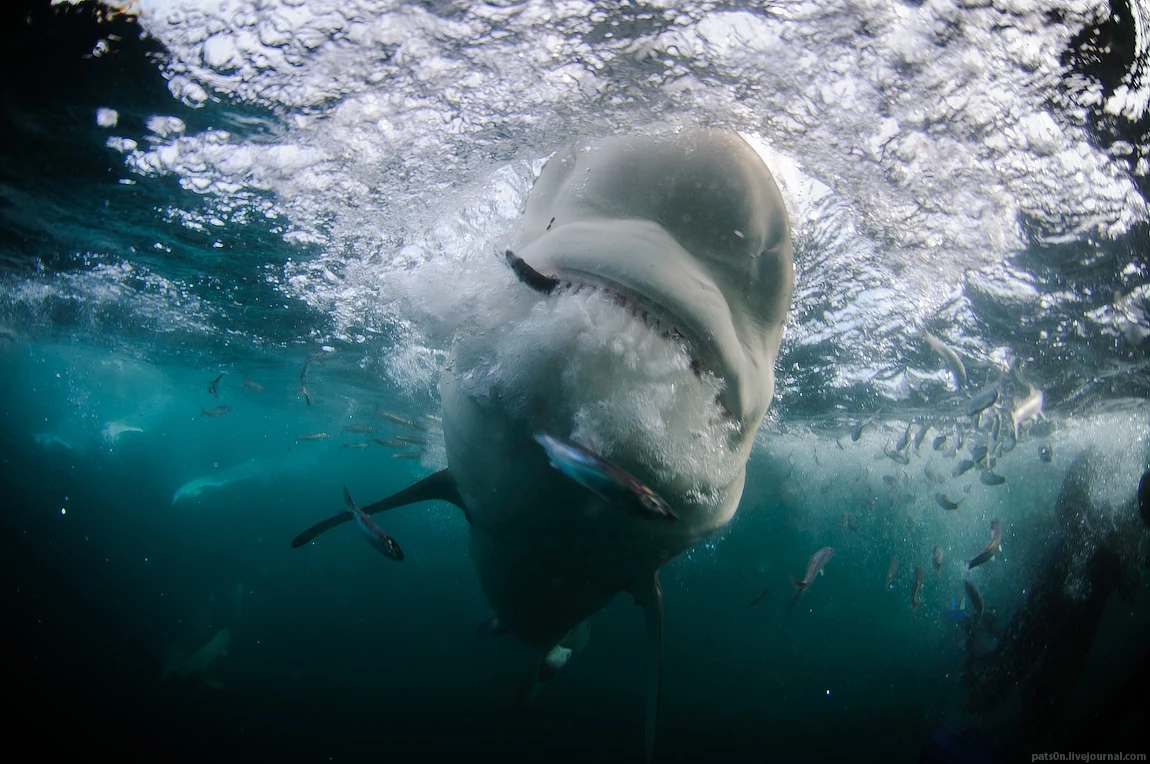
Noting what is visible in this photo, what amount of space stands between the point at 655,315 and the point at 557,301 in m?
0.38

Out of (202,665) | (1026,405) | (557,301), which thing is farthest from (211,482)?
(1026,405)

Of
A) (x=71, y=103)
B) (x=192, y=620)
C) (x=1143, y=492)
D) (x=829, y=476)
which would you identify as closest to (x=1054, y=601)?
(x=1143, y=492)

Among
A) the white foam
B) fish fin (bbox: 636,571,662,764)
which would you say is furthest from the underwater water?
fish fin (bbox: 636,571,662,764)

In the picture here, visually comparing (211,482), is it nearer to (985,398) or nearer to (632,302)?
(985,398)

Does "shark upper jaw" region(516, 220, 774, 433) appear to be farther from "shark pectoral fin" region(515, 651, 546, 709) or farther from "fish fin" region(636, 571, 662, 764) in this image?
"shark pectoral fin" region(515, 651, 546, 709)

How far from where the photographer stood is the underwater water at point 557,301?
4.68 m

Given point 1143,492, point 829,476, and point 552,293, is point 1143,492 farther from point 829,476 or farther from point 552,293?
point 829,476

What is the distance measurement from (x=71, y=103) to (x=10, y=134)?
221cm

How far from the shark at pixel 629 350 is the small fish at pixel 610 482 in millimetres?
161

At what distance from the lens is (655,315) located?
1.96m

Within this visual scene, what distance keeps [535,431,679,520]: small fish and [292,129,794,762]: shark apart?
161 millimetres

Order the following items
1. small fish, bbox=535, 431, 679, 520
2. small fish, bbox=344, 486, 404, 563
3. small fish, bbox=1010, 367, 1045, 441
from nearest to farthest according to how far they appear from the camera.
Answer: small fish, bbox=535, 431, 679, 520 < small fish, bbox=344, 486, 404, 563 < small fish, bbox=1010, 367, 1045, 441

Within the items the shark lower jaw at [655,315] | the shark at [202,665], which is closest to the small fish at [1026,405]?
the shark lower jaw at [655,315]

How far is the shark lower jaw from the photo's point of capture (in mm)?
1927
